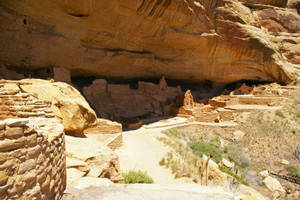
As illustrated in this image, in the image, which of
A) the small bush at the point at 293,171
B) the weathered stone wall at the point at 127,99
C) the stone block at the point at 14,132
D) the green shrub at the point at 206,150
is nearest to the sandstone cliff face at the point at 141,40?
the weathered stone wall at the point at 127,99

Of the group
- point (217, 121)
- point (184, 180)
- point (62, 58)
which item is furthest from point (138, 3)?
point (217, 121)

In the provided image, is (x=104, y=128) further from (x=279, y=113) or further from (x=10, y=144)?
(x=279, y=113)

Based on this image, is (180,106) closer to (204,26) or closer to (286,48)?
(204,26)

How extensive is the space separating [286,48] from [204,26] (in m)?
14.5

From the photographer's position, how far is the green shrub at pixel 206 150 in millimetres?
9387

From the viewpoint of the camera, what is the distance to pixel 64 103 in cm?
514

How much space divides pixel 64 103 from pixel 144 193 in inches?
140

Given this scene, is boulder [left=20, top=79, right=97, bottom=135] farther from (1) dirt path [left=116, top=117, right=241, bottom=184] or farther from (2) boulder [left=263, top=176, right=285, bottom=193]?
(2) boulder [left=263, top=176, right=285, bottom=193]

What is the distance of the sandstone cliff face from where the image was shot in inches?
360

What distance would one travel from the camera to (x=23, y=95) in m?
3.83

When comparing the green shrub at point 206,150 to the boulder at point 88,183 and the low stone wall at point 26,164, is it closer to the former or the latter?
the boulder at point 88,183

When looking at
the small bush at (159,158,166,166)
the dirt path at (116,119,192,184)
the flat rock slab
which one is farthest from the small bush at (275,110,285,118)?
the flat rock slab

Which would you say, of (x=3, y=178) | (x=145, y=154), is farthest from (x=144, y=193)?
(x=145, y=154)

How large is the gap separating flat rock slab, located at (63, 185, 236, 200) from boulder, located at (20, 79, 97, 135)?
266 centimetres
